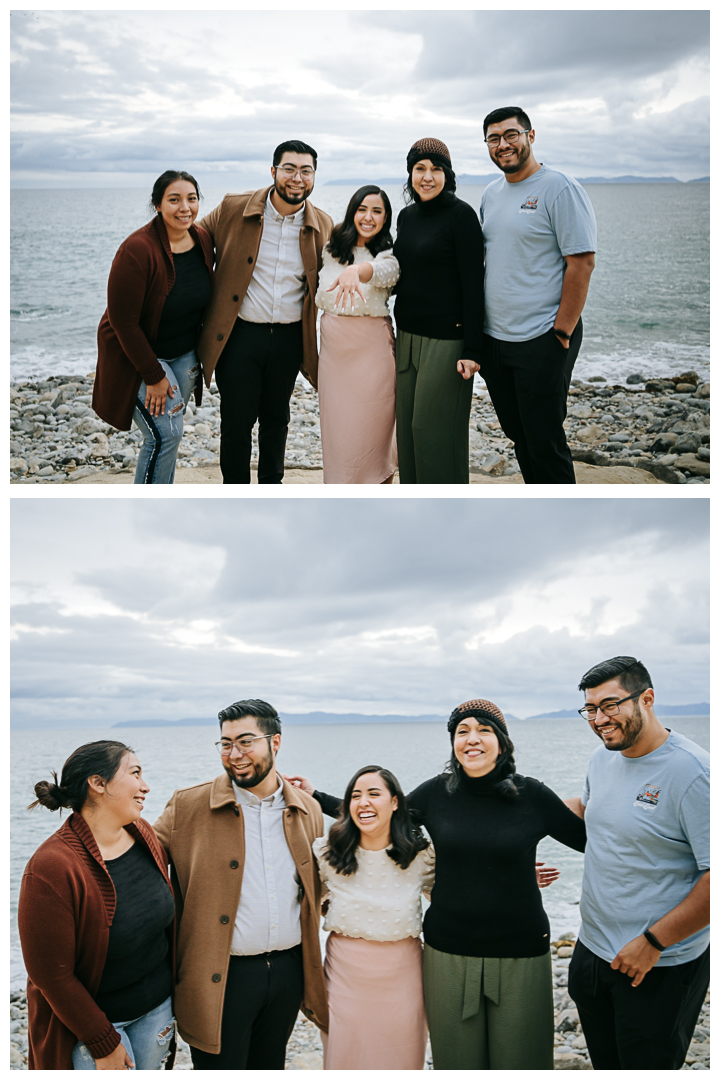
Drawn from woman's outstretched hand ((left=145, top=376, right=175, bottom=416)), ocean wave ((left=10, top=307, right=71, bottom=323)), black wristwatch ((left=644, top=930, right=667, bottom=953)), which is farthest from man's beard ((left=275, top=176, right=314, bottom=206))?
ocean wave ((left=10, top=307, right=71, bottom=323))

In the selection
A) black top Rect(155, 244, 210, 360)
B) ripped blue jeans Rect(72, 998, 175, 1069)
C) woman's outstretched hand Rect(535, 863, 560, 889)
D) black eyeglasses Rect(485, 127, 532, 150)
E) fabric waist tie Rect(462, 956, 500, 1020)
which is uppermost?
black eyeglasses Rect(485, 127, 532, 150)

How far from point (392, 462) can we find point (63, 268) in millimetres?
20730

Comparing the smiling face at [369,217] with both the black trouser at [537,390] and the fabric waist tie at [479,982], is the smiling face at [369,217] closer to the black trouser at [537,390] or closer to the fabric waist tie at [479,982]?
the black trouser at [537,390]

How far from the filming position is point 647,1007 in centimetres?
283

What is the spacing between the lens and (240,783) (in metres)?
3.02

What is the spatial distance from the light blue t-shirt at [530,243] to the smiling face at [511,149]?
0.08 metres

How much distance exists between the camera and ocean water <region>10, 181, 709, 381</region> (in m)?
14.9

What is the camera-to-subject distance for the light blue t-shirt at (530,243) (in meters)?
3.34

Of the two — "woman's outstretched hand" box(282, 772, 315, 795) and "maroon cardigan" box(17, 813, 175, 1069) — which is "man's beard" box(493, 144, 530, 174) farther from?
"maroon cardigan" box(17, 813, 175, 1069)

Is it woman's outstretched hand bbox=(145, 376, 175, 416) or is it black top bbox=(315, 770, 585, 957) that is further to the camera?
woman's outstretched hand bbox=(145, 376, 175, 416)

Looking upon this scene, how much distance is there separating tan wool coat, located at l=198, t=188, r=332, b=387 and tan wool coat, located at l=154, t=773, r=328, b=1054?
6.35ft

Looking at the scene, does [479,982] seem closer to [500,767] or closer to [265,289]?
[500,767]
